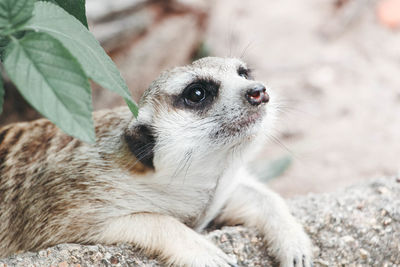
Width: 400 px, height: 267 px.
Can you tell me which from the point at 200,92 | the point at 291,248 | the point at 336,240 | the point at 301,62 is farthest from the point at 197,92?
the point at 301,62

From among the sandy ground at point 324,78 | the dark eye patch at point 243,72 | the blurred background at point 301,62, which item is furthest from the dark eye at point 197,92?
the sandy ground at point 324,78

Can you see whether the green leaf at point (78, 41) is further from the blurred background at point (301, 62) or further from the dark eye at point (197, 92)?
the blurred background at point (301, 62)

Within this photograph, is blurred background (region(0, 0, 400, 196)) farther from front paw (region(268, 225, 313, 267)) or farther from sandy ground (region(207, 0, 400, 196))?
front paw (region(268, 225, 313, 267))

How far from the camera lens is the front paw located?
244cm

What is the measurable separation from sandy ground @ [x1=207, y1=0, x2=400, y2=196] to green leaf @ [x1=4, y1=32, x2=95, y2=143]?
3.51 metres

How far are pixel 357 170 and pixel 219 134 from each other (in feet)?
10.3

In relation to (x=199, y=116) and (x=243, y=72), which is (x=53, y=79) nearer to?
(x=199, y=116)

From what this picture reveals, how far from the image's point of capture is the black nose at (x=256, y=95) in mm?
2246

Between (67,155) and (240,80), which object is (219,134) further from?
(67,155)

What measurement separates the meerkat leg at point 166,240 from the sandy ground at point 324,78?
2649 mm

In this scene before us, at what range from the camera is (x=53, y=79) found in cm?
141

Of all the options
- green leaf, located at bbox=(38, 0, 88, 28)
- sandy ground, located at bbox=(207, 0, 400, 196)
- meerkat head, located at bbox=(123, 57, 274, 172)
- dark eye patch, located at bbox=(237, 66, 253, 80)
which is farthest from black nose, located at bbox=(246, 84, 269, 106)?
sandy ground, located at bbox=(207, 0, 400, 196)

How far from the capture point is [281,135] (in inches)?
221

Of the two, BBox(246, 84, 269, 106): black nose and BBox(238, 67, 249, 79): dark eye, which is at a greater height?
BBox(246, 84, 269, 106): black nose
